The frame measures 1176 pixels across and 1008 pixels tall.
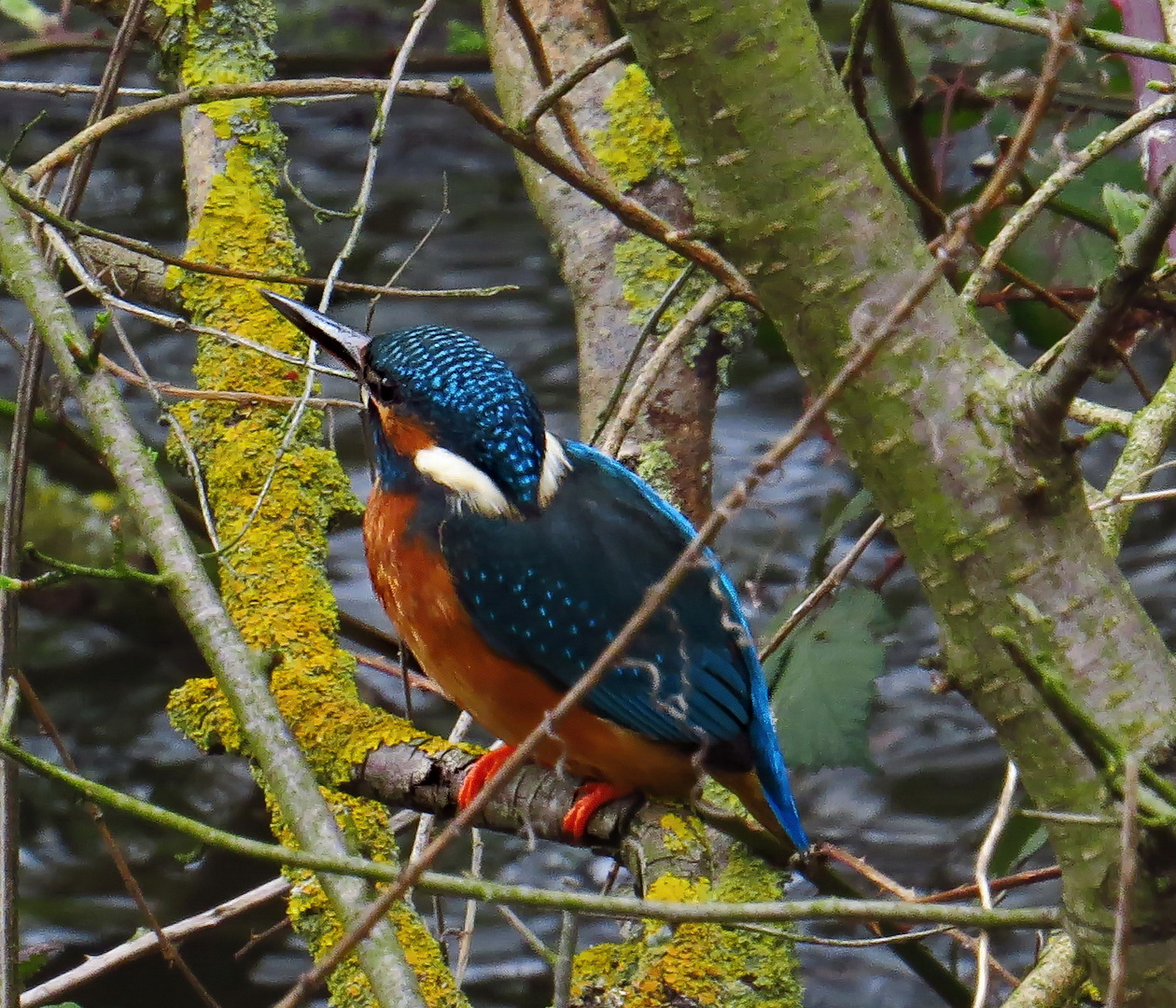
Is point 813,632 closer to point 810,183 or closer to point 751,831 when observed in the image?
point 751,831

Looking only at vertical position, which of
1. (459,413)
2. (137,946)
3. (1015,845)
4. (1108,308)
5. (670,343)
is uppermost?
(1108,308)

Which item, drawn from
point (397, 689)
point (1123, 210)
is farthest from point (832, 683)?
point (397, 689)

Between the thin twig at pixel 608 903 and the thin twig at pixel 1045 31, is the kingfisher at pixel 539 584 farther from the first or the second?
the thin twig at pixel 608 903

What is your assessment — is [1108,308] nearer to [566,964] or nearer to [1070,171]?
[1070,171]

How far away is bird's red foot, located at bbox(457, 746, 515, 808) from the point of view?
189 centimetres

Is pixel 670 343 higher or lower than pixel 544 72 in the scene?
lower

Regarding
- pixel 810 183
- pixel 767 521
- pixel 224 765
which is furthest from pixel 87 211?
pixel 810 183

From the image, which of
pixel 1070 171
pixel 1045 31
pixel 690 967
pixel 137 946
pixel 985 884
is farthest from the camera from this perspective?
pixel 137 946

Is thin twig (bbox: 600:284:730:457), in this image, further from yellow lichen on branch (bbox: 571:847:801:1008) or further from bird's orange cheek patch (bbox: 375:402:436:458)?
yellow lichen on branch (bbox: 571:847:801:1008)

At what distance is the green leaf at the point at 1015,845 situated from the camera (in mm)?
2533

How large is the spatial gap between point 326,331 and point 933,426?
3.90ft

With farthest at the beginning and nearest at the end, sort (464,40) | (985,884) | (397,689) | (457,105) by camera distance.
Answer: (397,689) < (464,40) < (457,105) < (985,884)

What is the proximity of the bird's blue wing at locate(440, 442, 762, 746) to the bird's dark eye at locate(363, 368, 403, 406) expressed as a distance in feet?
0.70

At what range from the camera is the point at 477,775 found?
6.26 feet
